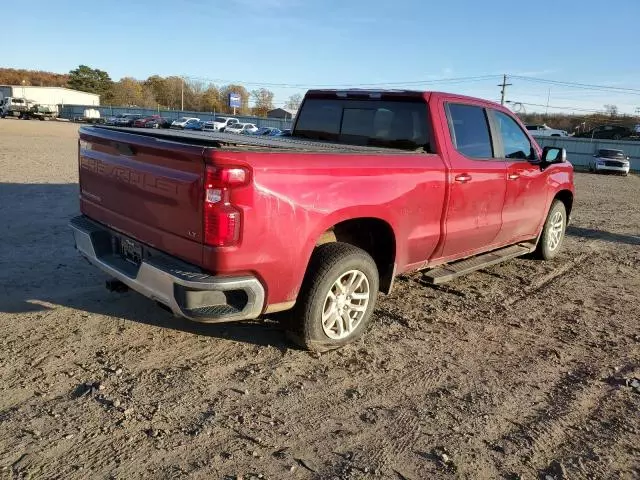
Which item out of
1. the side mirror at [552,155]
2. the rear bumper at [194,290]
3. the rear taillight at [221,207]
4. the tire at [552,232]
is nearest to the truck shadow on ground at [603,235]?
the tire at [552,232]

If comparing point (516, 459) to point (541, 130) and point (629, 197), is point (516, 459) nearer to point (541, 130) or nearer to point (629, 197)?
point (629, 197)

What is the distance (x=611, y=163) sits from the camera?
2927 centimetres

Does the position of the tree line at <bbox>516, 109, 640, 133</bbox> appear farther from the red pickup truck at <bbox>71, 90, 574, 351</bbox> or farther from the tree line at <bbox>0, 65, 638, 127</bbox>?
the red pickup truck at <bbox>71, 90, 574, 351</bbox>

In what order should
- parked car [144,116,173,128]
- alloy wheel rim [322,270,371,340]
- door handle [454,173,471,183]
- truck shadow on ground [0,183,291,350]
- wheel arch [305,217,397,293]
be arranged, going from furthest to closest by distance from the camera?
parked car [144,116,173,128] < door handle [454,173,471,183] < truck shadow on ground [0,183,291,350] < wheel arch [305,217,397,293] < alloy wheel rim [322,270,371,340]

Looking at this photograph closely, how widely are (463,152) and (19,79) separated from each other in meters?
147

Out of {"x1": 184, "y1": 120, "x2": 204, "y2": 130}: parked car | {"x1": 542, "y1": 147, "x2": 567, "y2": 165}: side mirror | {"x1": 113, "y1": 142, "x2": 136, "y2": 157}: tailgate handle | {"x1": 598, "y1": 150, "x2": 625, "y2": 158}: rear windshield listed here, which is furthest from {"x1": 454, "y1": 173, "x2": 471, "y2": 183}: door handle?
{"x1": 184, "y1": 120, "x2": 204, "y2": 130}: parked car

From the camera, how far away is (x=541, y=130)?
49344 millimetres

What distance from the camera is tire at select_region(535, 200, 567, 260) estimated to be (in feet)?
22.0

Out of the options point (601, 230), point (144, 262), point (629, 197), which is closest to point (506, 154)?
point (144, 262)

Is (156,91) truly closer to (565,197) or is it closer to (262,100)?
(262,100)

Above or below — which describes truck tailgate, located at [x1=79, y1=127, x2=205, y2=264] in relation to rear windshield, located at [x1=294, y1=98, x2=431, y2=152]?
below

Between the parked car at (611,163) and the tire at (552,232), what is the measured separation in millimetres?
25666

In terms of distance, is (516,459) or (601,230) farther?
(601,230)

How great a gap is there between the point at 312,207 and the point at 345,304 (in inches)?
34.8
